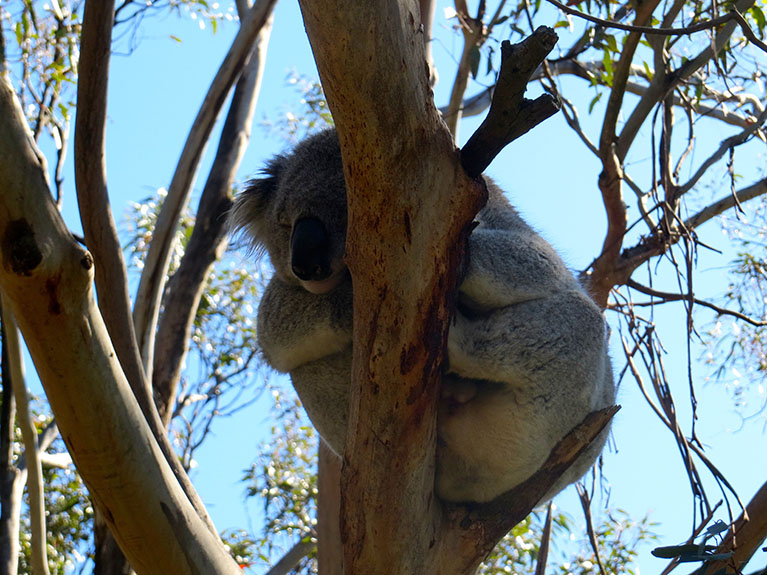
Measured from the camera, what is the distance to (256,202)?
3645mm

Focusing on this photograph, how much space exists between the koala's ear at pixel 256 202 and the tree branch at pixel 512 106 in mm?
1501

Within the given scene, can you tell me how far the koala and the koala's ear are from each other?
345mm

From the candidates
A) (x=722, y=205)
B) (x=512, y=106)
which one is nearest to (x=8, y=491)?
(x=512, y=106)

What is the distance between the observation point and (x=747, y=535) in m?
A: 3.17

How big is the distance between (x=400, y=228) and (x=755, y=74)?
4.67 meters

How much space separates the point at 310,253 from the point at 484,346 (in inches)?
27.6

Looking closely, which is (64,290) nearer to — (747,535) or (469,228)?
(469,228)

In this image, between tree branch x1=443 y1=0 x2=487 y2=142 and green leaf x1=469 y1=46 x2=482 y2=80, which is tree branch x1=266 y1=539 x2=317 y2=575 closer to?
tree branch x1=443 y1=0 x2=487 y2=142

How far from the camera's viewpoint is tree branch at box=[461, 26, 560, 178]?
2049 millimetres

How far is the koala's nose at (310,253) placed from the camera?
2949 millimetres

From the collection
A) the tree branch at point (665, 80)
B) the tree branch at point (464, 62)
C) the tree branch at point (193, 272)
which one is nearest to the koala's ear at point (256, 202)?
the tree branch at point (193, 272)

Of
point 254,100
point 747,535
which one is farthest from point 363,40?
point 254,100

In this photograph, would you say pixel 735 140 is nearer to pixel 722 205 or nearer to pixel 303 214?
pixel 722 205

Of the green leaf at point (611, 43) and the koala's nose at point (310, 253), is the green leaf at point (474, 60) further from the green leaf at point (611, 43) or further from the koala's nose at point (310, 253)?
the koala's nose at point (310, 253)
